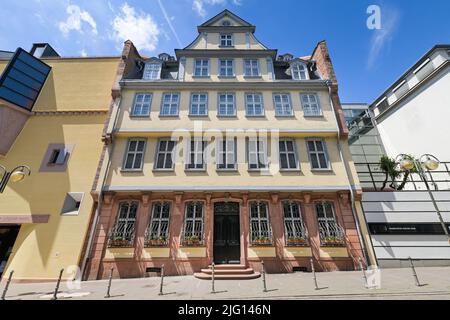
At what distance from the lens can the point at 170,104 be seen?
47.9 feet

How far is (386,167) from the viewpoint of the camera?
1404 centimetres

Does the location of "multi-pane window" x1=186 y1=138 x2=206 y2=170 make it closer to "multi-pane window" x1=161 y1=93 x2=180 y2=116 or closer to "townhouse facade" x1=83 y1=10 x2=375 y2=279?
"townhouse facade" x1=83 y1=10 x2=375 y2=279

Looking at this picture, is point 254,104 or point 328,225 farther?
point 254,104

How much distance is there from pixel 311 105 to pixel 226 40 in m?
9.16

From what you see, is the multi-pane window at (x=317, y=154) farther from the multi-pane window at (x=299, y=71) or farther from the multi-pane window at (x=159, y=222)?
the multi-pane window at (x=159, y=222)

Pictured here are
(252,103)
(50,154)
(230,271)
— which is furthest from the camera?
(252,103)

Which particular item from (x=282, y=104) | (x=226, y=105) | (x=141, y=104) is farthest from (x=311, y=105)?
(x=141, y=104)

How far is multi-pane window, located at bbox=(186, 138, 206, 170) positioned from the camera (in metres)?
12.9

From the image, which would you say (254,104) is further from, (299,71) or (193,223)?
(193,223)

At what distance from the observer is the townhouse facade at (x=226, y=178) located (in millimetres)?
11125

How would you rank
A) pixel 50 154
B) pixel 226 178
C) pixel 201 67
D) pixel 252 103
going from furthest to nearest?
1. pixel 201 67
2. pixel 252 103
3. pixel 50 154
4. pixel 226 178

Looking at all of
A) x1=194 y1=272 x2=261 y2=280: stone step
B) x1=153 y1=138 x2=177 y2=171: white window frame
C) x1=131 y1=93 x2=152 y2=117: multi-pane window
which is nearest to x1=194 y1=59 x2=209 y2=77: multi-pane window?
x1=131 y1=93 x2=152 y2=117: multi-pane window

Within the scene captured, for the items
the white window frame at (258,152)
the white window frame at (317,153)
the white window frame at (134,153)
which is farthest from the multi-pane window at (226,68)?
the white window frame at (134,153)
